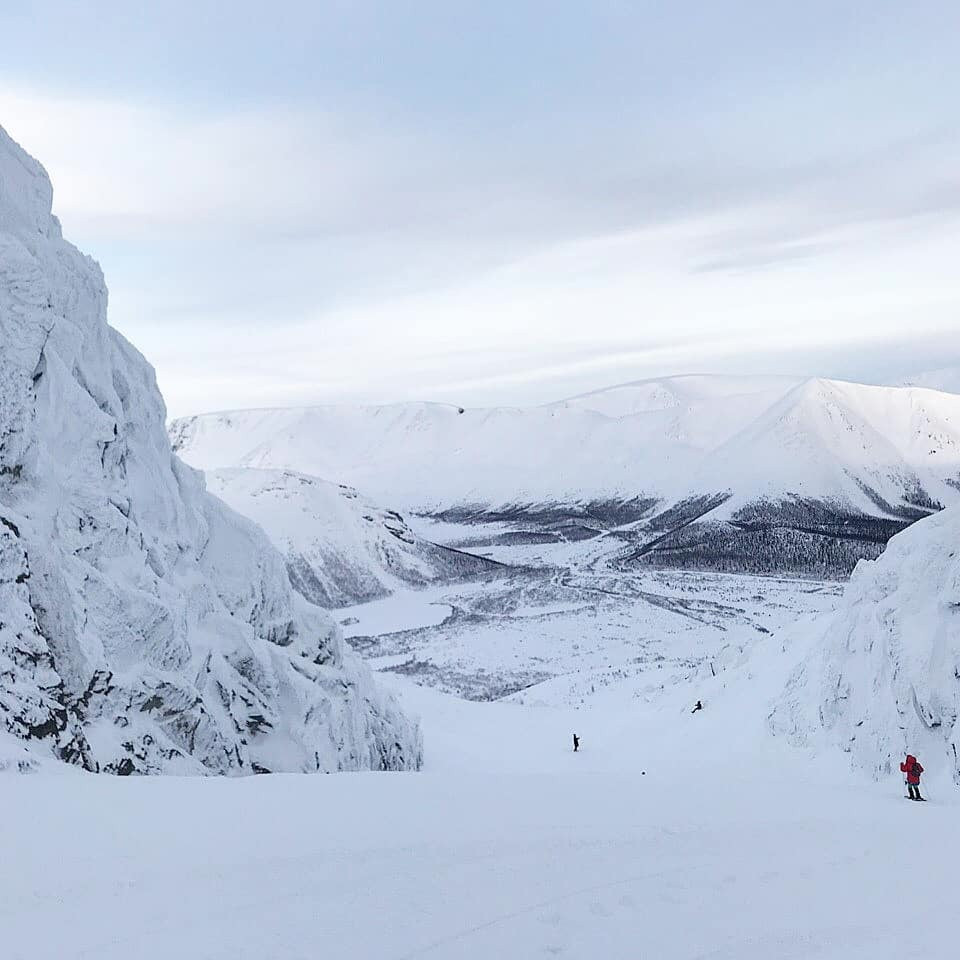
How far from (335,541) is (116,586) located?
366ft

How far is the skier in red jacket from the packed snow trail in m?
2.24

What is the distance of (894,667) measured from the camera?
20.5 m

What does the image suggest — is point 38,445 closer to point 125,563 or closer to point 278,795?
point 125,563

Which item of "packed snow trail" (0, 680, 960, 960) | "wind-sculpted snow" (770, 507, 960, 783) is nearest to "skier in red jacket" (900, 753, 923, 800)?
"wind-sculpted snow" (770, 507, 960, 783)

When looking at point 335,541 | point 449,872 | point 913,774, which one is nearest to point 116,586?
point 449,872

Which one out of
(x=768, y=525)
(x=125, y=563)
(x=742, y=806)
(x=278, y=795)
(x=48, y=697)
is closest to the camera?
(x=278, y=795)

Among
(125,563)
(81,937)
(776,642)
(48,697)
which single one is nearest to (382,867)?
(81,937)

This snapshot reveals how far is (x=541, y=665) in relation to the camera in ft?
207

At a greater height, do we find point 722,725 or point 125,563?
point 125,563

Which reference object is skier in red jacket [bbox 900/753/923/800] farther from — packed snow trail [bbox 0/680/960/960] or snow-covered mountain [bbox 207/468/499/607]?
snow-covered mountain [bbox 207/468/499/607]

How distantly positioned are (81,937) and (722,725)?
23.4 meters

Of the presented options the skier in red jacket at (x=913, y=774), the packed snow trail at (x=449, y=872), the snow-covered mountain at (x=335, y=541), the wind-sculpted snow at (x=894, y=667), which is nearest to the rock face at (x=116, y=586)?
the packed snow trail at (x=449, y=872)

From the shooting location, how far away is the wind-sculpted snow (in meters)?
19.2

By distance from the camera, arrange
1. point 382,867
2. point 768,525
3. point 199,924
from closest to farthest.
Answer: point 199,924 → point 382,867 → point 768,525
